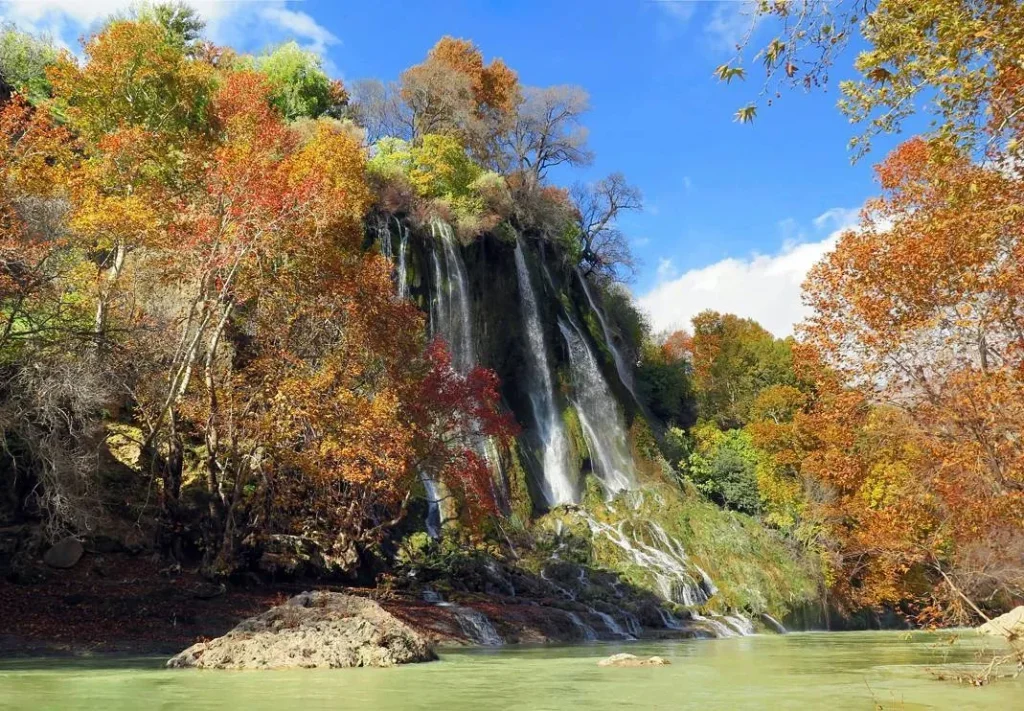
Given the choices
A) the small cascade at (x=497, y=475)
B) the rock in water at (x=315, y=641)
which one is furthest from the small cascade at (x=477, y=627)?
the small cascade at (x=497, y=475)

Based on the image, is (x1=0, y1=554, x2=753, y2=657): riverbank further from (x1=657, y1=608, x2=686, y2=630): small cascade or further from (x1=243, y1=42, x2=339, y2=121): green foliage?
(x1=243, y1=42, x2=339, y2=121): green foliage

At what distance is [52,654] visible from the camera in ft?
41.6

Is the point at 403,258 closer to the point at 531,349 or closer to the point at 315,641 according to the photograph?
the point at 531,349

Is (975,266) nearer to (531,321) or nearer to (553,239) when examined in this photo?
(531,321)

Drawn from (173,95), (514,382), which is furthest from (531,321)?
(173,95)

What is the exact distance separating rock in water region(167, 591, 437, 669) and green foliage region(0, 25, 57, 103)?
3094 cm

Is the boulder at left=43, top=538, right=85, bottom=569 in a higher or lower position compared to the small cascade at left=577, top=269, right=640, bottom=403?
lower

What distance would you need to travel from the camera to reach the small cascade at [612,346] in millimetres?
43219

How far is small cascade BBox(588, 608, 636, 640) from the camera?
68.5 ft

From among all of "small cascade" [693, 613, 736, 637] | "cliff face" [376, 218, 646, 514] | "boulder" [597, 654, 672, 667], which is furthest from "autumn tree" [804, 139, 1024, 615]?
"cliff face" [376, 218, 646, 514]

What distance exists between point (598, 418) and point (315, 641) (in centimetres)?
2715

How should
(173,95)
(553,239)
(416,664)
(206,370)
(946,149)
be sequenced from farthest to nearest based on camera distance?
(553,239), (173,95), (206,370), (416,664), (946,149)

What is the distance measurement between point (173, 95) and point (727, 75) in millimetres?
26925

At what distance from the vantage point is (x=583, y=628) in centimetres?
2011
